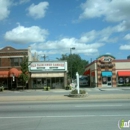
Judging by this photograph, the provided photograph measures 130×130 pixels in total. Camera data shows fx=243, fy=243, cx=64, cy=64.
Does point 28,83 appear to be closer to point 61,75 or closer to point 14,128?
point 61,75

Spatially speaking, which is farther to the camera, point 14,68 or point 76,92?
point 14,68

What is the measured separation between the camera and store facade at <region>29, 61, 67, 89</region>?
43.2 meters

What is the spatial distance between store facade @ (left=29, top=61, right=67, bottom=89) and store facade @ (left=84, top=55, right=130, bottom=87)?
729 centimetres

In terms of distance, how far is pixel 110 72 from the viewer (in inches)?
1832

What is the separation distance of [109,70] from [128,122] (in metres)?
37.7

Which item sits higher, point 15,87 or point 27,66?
point 27,66

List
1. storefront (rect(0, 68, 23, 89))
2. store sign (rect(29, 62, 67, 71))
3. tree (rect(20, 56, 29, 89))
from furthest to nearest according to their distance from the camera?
1. store sign (rect(29, 62, 67, 71))
2. storefront (rect(0, 68, 23, 89))
3. tree (rect(20, 56, 29, 89))

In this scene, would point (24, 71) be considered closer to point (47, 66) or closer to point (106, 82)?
point (47, 66)

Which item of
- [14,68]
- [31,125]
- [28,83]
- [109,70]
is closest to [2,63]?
[14,68]

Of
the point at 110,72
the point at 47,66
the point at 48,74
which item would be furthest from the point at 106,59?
the point at 48,74

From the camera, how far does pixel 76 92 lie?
76.8 feet

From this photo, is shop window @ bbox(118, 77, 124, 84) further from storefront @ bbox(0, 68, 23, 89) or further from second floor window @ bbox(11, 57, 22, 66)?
second floor window @ bbox(11, 57, 22, 66)

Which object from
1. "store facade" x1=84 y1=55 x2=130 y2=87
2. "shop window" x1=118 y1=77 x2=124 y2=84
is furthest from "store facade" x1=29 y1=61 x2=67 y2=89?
"shop window" x1=118 y1=77 x2=124 y2=84

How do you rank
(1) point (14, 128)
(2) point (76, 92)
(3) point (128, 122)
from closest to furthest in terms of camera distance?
(1) point (14, 128), (3) point (128, 122), (2) point (76, 92)
